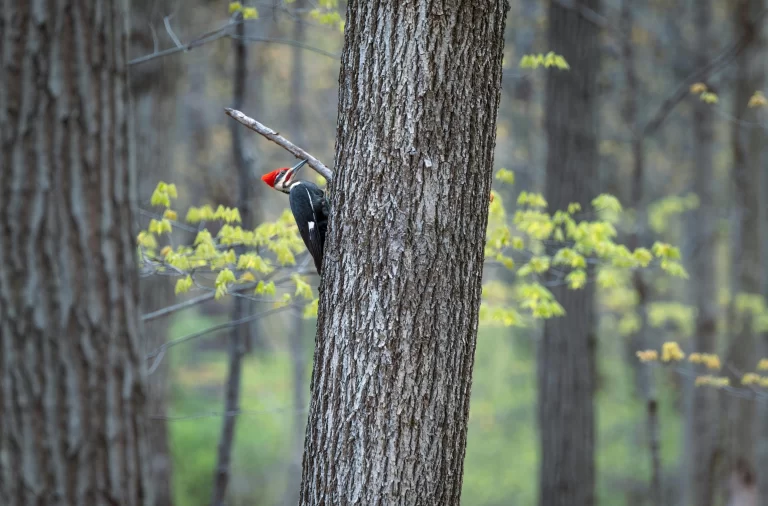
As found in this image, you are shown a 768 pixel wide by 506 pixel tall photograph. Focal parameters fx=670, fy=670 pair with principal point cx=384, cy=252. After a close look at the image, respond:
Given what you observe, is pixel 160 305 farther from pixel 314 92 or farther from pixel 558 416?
pixel 314 92

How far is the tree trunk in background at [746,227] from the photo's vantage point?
8922 mm

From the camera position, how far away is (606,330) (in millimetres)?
19422

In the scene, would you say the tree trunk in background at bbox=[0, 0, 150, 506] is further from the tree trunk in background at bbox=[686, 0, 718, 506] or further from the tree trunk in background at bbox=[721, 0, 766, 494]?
the tree trunk in background at bbox=[686, 0, 718, 506]

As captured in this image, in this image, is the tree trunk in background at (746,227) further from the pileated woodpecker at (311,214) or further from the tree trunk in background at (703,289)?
the pileated woodpecker at (311,214)

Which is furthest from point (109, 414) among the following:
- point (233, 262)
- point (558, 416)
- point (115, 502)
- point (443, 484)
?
point (558, 416)

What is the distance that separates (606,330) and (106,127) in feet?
61.8

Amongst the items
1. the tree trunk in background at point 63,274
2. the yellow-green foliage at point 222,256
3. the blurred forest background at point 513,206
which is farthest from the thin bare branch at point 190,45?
the tree trunk in background at point 63,274

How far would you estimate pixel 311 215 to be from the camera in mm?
3895

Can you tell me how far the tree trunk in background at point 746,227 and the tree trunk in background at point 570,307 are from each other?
10.0 ft

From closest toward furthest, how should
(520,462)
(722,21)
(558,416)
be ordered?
(558,416)
(722,21)
(520,462)

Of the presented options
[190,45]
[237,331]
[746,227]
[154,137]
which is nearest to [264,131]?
[190,45]

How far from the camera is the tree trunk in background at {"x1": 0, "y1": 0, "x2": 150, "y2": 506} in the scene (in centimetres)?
216

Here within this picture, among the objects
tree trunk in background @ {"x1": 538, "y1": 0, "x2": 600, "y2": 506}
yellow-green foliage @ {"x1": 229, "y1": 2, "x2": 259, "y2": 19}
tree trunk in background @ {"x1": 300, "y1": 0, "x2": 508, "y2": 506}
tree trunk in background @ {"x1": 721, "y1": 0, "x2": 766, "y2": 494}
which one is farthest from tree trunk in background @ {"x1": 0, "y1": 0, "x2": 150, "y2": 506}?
tree trunk in background @ {"x1": 721, "y1": 0, "x2": 766, "y2": 494}

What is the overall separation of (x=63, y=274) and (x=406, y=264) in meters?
1.20
